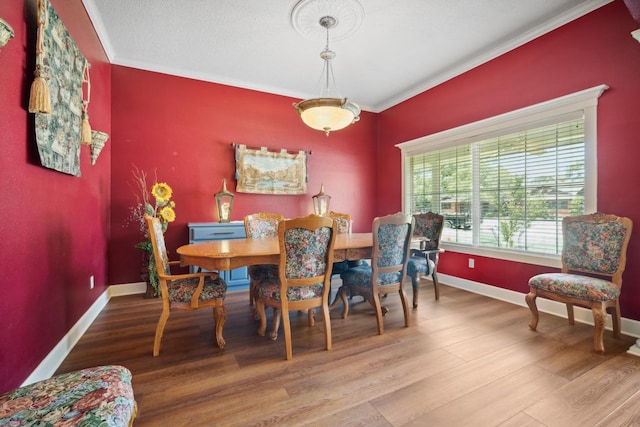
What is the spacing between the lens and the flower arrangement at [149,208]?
3.43 m

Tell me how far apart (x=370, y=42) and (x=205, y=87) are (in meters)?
2.34

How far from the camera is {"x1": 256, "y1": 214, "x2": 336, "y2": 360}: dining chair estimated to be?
2.08 m

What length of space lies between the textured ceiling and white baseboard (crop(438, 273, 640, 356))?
279 centimetres

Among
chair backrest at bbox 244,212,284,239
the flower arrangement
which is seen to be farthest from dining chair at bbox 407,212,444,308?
the flower arrangement

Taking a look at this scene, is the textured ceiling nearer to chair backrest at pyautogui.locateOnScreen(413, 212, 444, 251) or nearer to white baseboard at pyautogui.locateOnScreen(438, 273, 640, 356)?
chair backrest at pyautogui.locateOnScreen(413, 212, 444, 251)

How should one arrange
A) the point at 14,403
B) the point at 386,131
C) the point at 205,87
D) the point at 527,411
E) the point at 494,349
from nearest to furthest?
the point at 14,403 < the point at 527,411 < the point at 494,349 < the point at 205,87 < the point at 386,131

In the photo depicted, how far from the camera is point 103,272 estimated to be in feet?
10.8

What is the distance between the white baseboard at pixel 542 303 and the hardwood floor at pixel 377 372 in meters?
0.14

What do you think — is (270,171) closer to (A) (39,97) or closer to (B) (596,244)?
(A) (39,97)

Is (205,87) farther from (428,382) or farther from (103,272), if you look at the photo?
(428,382)

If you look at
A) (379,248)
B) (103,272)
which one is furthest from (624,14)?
(103,272)

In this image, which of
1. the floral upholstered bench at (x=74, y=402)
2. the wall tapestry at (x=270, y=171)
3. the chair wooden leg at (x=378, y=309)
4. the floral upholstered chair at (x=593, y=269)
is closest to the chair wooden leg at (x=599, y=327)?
the floral upholstered chair at (x=593, y=269)

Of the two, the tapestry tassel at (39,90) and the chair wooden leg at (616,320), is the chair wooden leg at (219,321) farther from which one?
the chair wooden leg at (616,320)

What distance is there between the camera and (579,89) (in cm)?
278
